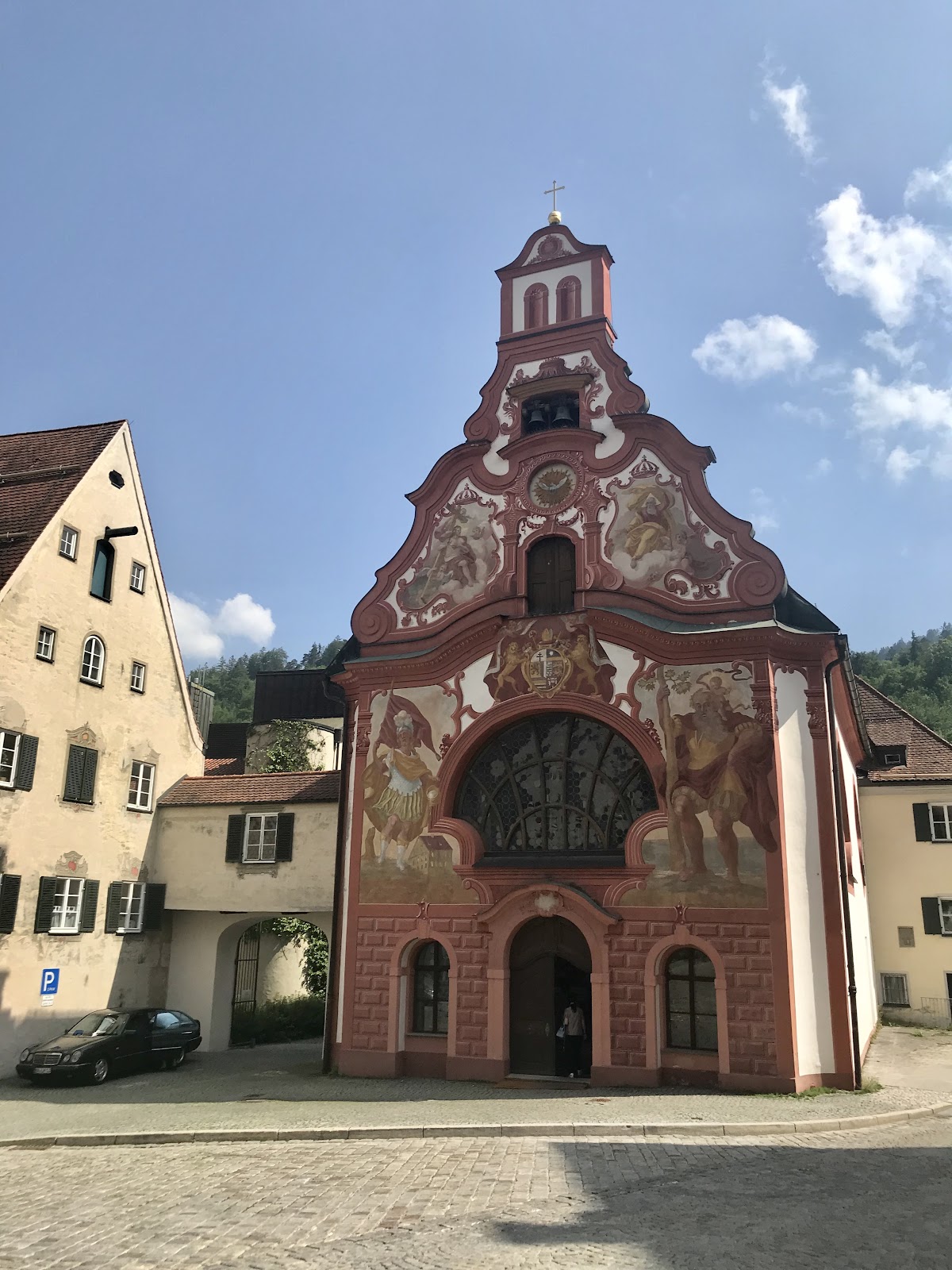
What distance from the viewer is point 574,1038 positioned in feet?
65.8

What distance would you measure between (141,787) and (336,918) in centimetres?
800

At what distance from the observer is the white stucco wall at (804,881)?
1839 centimetres

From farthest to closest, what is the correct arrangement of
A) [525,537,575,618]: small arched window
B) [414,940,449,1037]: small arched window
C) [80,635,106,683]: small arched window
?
1. [80,635,106,683]: small arched window
2. [525,537,575,618]: small arched window
3. [414,940,449,1037]: small arched window

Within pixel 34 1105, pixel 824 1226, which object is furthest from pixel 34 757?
pixel 824 1226

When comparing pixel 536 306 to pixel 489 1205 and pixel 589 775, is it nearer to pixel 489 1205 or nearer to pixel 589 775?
pixel 589 775

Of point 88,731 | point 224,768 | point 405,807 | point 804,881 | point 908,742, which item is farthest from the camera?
point 224,768

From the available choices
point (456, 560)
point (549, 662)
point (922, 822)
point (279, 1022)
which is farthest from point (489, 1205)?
point (922, 822)

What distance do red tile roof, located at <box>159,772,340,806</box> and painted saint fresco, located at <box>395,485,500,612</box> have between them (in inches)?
216

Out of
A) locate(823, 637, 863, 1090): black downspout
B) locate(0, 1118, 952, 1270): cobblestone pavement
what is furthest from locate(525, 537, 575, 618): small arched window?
locate(0, 1118, 952, 1270): cobblestone pavement

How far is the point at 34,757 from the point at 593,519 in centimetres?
1383

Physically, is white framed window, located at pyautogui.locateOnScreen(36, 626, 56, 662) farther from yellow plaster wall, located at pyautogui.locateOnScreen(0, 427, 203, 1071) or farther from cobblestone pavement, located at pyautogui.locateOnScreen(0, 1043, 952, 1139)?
cobblestone pavement, located at pyautogui.locateOnScreen(0, 1043, 952, 1139)

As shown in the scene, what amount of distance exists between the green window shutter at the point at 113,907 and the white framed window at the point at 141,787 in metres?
2.08

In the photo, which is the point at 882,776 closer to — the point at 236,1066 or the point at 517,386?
the point at 517,386

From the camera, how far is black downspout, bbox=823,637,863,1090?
18.6 meters
